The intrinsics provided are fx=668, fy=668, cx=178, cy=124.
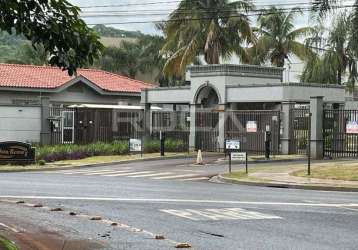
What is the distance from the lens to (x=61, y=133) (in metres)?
39.1

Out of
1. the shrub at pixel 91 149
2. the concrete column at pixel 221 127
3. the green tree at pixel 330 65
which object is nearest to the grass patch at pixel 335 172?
the concrete column at pixel 221 127

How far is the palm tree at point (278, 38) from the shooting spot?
47625mm

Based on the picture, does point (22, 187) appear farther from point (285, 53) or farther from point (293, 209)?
point (285, 53)

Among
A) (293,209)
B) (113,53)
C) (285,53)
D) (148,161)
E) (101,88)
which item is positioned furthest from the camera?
(113,53)

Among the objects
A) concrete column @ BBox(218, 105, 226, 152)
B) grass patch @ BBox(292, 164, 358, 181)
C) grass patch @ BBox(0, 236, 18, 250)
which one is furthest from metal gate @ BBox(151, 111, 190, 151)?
grass patch @ BBox(0, 236, 18, 250)

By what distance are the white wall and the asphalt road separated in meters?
17.2

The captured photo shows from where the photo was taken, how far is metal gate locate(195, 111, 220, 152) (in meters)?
38.1

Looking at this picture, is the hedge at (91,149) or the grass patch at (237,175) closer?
the grass patch at (237,175)

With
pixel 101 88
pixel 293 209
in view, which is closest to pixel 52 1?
pixel 293 209

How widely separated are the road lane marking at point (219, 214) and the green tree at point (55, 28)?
17.8ft

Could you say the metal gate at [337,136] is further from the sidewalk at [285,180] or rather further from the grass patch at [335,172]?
the sidewalk at [285,180]

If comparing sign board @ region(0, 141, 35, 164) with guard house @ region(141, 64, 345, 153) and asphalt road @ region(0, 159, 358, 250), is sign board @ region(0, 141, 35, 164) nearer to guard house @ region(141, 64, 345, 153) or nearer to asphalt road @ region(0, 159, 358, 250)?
asphalt road @ region(0, 159, 358, 250)

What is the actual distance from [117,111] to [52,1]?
33149mm

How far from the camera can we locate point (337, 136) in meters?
33.1
